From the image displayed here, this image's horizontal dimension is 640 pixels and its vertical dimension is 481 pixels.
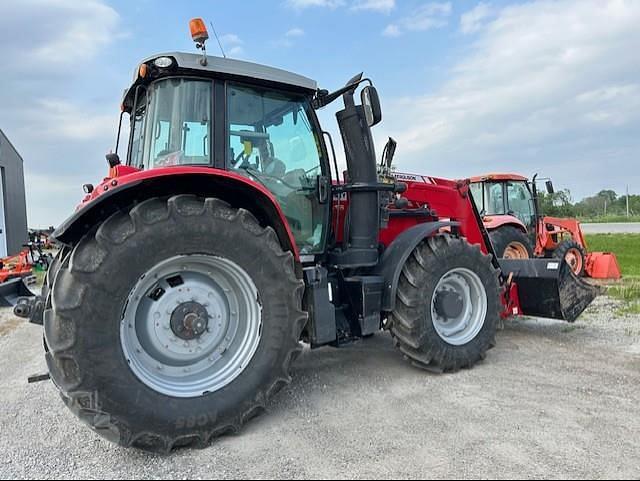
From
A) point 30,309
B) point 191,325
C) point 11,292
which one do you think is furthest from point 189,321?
point 11,292

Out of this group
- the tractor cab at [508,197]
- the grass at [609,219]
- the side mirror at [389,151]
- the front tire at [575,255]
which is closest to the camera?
the side mirror at [389,151]

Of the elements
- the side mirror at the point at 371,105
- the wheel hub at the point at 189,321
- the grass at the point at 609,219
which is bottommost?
the wheel hub at the point at 189,321

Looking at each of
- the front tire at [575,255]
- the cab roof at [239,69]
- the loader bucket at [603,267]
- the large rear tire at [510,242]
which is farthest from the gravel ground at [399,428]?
the loader bucket at [603,267]

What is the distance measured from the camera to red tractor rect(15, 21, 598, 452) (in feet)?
8.75

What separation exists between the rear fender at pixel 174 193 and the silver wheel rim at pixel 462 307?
1.56 meters

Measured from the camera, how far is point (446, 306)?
426cm

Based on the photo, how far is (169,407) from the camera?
276 cm

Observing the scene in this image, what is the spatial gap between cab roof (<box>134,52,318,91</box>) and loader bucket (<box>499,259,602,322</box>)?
2.98 m

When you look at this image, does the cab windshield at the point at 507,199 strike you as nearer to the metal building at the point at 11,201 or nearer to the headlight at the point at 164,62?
the headlight at the point at 164,62

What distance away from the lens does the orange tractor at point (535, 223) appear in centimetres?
964

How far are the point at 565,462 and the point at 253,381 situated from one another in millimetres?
1803

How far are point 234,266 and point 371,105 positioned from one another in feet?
5.70

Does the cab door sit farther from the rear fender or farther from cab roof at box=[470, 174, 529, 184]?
cab roof at box=[470, 174, 529, 184]

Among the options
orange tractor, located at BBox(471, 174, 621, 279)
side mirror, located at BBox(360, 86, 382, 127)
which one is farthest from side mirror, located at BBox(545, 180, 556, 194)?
side mirror, located at BBox(360, 86, 382, 127)
